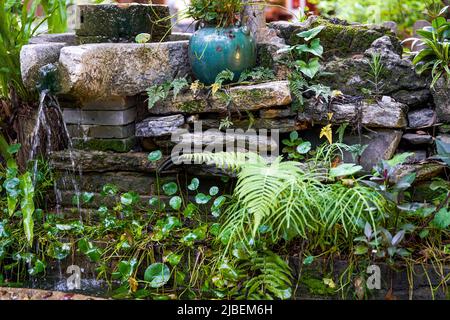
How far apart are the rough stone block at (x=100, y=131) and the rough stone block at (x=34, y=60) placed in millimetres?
438

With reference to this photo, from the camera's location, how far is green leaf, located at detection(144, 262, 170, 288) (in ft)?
10.8

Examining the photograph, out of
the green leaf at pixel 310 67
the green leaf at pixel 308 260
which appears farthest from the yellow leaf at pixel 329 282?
the green leaf at pixel 310 67

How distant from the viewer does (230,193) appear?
3832 millimetres

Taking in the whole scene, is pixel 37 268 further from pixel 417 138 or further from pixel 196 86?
pixel 417 138

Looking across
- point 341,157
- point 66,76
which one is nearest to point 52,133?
point 66,76

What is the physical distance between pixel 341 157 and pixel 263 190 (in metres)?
0.82

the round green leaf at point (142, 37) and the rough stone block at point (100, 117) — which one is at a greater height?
the round green leaf at point (142, 37)

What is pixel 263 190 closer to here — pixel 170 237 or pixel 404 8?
pixel 170 237

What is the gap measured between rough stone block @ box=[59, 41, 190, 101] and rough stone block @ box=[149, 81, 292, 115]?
0.23m

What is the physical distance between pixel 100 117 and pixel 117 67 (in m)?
0.41

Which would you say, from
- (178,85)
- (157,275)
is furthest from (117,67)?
(157,275)

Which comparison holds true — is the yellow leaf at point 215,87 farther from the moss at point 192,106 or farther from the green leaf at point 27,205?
the green leaf at point 27,205

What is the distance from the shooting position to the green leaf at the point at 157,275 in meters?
3.29

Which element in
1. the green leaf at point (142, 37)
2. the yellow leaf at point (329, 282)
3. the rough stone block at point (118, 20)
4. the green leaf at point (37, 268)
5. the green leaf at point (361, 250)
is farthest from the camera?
the rough stone block at point (118, 20)
